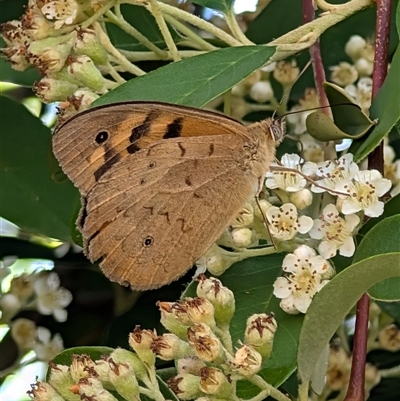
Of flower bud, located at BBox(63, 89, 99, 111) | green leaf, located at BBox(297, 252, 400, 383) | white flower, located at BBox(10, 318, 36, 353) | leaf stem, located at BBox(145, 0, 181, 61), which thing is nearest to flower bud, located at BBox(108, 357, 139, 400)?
green leaf, located at BBox(297, 252, 400, 383)

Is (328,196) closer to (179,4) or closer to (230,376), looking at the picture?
(230,376)

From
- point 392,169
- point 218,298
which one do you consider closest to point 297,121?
point 392,169

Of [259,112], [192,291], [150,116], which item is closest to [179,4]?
[259,112]

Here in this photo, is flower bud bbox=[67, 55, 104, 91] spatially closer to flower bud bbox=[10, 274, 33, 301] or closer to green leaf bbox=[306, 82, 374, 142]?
green leaf bbox=[306, 82, 374, 142]

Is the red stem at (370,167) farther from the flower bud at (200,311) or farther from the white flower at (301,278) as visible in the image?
the flower bud at (200,311)

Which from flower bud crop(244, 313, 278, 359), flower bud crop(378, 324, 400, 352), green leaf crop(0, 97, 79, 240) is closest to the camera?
flower bud crop(244, 313, 278, 359)

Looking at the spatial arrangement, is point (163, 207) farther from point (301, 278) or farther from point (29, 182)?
point (29, 182)
